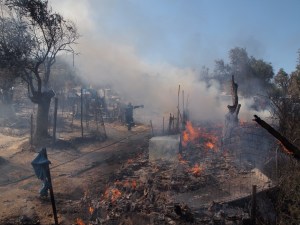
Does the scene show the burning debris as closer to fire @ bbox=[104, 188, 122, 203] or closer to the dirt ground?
fire @ bbox=[104, 188, 122, 203]

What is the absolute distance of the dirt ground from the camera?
32.9 ft

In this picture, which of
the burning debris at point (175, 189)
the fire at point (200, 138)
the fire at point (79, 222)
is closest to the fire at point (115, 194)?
the burning debris at point (175, 189)

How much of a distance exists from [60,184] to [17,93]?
2802 centimetres

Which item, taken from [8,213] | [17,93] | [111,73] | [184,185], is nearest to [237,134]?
[184,185]

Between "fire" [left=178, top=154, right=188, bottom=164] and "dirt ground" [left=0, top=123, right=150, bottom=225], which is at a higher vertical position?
"fire" [left=178, top=154, right=188, bottom=164]

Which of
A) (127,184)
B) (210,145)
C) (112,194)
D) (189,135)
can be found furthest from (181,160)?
(189,135)

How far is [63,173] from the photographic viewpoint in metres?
14.2

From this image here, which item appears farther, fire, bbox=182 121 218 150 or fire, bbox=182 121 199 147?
fire, bbox=182 121 199 147

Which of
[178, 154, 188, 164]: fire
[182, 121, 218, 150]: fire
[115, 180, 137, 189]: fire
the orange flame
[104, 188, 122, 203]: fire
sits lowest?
the orange flame

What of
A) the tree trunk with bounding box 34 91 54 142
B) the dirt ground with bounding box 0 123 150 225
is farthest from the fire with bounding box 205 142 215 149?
the tree trunk with bounding box 34 91 54 142

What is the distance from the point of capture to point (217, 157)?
46.3ft

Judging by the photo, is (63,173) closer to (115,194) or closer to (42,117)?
(115,194)

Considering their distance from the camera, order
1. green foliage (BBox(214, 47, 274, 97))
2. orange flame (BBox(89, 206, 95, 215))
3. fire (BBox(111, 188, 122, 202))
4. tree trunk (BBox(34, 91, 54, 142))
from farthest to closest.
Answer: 1. green foliage (BBox(214, 47, 274, 97))
2. tree trunk (BBox(34, 91, 54, 142))
3. fire (BBox(111, 188, 122, 202))
4. orange flame (BBox(89, 206, 95, 215))

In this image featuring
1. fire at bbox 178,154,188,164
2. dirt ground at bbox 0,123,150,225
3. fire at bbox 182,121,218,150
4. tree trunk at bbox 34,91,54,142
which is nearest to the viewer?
dirt ground at bbox 0,123,150,225
